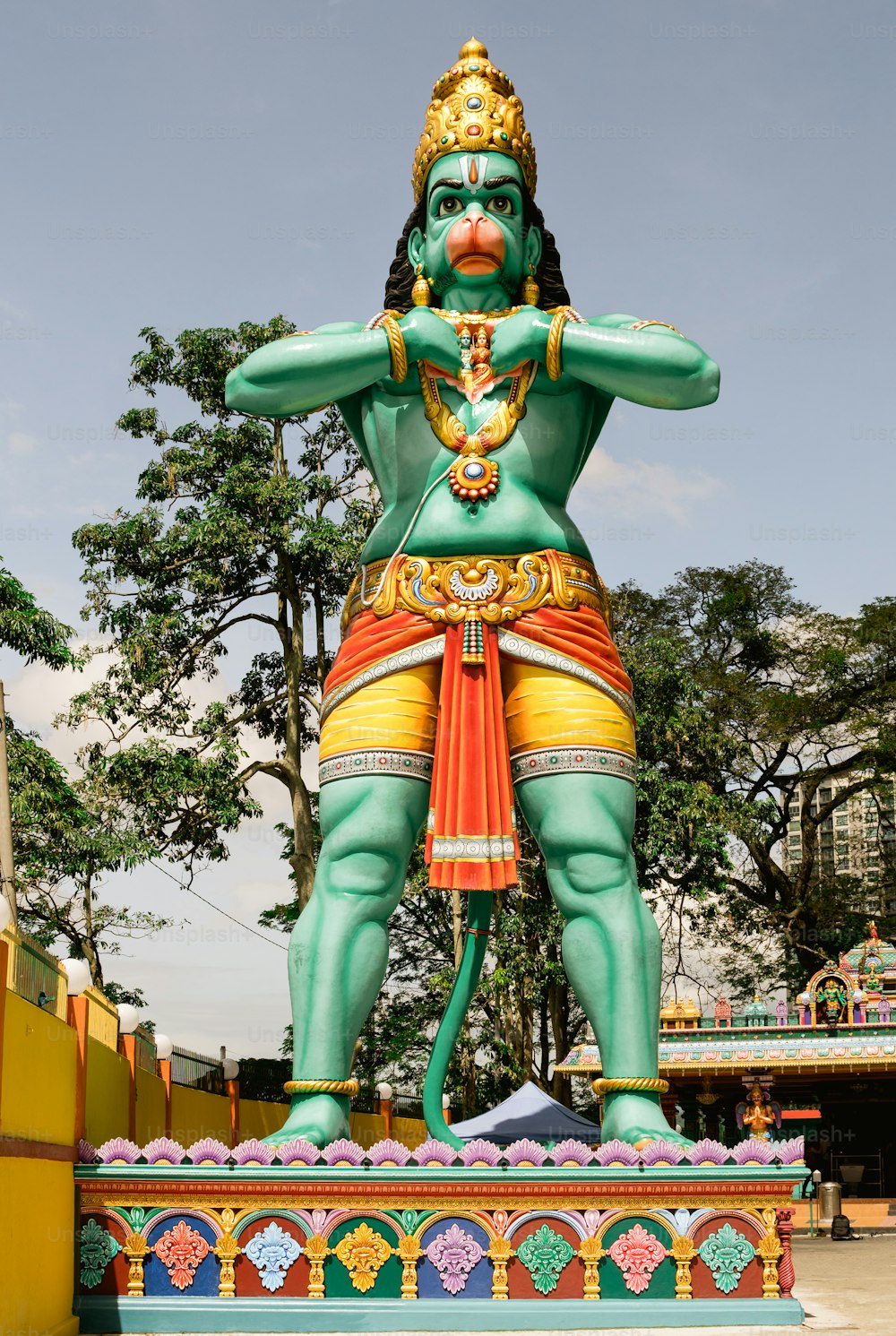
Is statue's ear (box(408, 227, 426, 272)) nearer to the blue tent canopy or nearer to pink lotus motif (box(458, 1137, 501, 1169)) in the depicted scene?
pink lotus motif (box(458, 1137, 501, 1169))

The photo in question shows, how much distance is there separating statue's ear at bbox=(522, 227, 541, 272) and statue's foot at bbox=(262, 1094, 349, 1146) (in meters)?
3.65

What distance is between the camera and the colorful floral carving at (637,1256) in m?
5.14

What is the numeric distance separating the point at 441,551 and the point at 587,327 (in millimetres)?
1081

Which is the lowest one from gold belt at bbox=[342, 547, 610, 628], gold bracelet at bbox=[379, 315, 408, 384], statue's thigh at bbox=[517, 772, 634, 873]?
statue's thigh at bbox=[517, 772, 634, 873]

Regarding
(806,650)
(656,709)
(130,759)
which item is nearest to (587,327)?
(130,759)

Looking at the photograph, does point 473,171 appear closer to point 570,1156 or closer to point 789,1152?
point 570,1156

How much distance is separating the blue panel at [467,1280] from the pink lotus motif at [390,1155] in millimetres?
255

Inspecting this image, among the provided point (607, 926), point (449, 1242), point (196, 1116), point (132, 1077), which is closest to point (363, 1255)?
point (449, 1242)

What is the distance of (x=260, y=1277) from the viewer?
5.18m

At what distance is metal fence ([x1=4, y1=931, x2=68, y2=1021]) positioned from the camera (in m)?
4.77

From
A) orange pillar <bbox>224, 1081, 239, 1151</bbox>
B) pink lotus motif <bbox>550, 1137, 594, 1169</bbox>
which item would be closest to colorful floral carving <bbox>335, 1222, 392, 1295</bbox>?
pink lotus motif <bbox>550, 1137, 594, 1169</bbox>

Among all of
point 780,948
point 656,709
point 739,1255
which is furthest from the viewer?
point 780,948

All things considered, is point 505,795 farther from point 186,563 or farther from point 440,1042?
point 186,563

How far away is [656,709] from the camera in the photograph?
2058 centimetres
